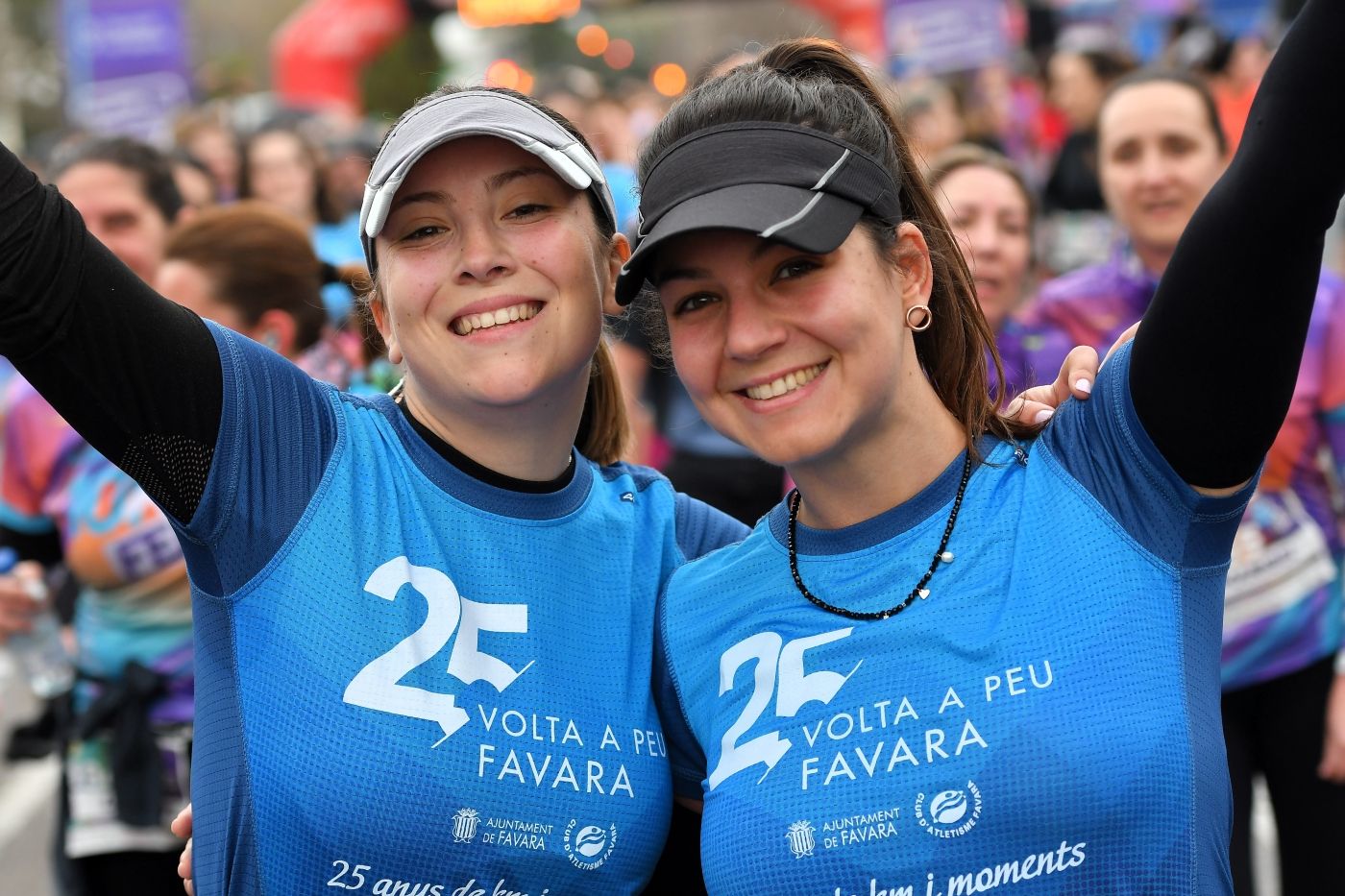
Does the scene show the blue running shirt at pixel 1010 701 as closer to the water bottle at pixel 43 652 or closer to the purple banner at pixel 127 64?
the water bottle at pixel 43 652

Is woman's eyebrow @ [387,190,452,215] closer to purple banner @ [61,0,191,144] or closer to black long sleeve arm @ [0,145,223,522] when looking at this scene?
black long sleeve arm @ [0,145,223,522]

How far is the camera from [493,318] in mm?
2408

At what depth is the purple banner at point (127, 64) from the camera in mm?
12078

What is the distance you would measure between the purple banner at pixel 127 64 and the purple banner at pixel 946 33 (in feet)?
17.8

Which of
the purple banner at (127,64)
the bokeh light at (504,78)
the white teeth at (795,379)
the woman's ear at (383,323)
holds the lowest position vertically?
the white teeth at (795,379)

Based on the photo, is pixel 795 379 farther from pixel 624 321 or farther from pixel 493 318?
pixel 624 321

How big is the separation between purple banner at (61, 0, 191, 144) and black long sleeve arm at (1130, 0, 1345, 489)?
1093 centimetres

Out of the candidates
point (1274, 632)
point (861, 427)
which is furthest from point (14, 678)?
point (861, 427)

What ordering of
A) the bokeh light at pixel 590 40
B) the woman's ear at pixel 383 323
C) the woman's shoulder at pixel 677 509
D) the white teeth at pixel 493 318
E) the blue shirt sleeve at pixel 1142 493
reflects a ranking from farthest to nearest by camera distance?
1. the bokeh light at pixel 590 40
2. the woman's shoulder at pixel 677 509
3. the woman's ear at pixel 383 323
4. the white teeth at pixel 493 318
5. the blue shirt sleeve at pixel 1142 493

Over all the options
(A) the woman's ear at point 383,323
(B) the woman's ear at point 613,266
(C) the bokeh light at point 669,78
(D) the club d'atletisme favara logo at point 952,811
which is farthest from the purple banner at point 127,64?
(C) the bokeh light at point 669,78

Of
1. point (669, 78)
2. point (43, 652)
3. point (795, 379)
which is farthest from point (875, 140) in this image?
point (669, 78)

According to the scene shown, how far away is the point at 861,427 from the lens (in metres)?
2.25

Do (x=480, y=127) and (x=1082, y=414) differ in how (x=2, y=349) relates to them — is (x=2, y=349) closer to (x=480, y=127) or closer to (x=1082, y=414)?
(x=480, y=127)

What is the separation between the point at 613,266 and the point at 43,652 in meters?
2.53
